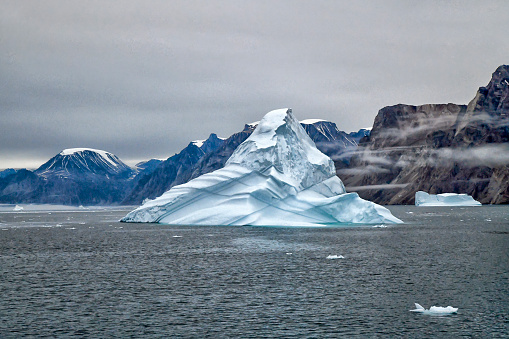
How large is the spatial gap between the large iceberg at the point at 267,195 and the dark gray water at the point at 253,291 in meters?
17.7

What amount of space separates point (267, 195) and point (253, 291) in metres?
Result: 38.8

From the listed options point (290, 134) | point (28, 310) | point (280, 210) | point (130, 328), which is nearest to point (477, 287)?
point (130, 328)

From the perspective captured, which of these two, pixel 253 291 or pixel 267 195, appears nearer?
pixel 253 291

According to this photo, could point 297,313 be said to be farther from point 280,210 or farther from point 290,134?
point 290,134

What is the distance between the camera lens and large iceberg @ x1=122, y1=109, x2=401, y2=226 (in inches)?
2569

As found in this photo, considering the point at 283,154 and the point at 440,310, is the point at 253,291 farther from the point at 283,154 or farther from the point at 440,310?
the point at 283,154

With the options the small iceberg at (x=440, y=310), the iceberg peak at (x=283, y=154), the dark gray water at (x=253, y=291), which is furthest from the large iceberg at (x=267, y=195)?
the small iceberg at (x=440, y=310)

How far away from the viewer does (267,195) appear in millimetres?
65438

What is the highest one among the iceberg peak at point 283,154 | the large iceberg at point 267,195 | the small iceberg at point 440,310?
the iceberg peak at point 283,154

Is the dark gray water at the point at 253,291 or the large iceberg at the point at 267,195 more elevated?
the large iceberg at the point at 267,195

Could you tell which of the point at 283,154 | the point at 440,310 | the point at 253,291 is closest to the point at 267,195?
the point at 283,154

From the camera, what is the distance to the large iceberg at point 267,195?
214 feet

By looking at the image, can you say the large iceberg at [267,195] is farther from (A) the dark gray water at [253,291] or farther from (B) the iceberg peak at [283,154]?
(A) the dark gray water at [253,291]

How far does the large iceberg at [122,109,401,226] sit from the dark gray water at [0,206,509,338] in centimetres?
1768
